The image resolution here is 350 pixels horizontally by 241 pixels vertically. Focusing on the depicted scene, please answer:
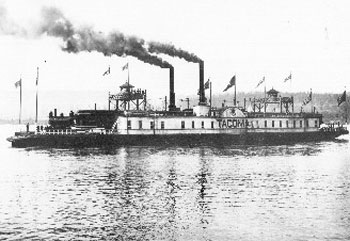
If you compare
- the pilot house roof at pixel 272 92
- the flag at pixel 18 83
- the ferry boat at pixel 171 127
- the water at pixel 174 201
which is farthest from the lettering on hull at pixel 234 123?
the water at pixel 174 201

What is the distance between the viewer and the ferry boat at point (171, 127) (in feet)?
212

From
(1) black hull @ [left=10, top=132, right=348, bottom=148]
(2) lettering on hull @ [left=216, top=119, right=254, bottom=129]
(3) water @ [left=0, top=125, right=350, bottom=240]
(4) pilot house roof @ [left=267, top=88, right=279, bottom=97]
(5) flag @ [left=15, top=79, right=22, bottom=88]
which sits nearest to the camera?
(3) water @ [left=0, top=125, right=350, bottom=240]

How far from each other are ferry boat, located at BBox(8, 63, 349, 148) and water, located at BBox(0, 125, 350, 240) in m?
23.5

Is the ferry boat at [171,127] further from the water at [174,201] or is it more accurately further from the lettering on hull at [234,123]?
the water at [174,201]

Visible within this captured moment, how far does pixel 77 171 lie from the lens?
36281mm

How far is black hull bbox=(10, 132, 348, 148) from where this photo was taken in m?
63.1

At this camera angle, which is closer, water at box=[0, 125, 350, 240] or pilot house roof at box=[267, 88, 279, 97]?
water at box=[0, 125, 350, 240]

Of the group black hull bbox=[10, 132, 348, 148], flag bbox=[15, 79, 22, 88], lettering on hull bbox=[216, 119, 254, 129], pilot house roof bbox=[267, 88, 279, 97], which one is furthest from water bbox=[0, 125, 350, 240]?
pilot house roof bbox=[267, 88, 279, 97]

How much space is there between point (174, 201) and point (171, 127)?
4695 centimetres

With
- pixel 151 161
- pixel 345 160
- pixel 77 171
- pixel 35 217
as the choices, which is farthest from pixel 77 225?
pixel 345 160

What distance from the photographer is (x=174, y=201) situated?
23641 mm

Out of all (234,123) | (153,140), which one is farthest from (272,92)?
(153,140)

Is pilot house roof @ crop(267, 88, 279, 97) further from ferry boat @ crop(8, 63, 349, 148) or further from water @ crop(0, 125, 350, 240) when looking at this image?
water @ crop(0, 125, 350, 240)

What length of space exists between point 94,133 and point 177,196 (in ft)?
138
